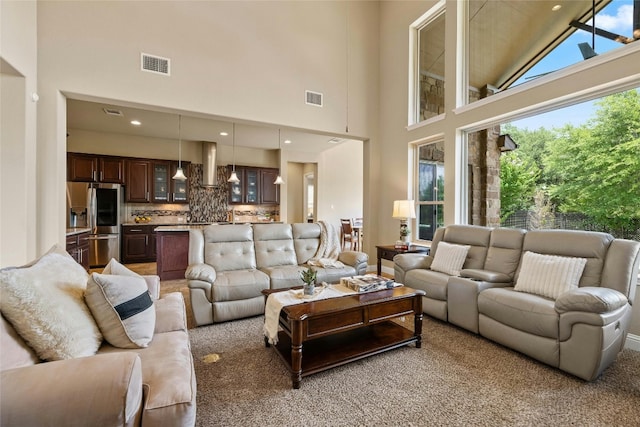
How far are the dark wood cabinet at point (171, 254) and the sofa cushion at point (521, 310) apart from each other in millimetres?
4395

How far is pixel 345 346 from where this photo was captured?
2.30 metres

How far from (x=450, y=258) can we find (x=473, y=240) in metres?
0.37

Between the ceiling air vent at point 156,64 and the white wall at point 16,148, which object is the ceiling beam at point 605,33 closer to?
the ceiling air vent at point 156,64

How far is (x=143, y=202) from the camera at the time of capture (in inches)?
270

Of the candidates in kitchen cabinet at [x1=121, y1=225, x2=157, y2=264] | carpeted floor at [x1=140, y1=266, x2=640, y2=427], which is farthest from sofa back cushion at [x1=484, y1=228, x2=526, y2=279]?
kitchen cabinet at [x1=121, y1=225, x2=157, y2=264]

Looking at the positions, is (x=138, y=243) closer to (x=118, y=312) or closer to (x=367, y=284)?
(x=118, y=312)

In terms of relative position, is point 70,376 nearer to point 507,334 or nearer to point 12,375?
point 12,375

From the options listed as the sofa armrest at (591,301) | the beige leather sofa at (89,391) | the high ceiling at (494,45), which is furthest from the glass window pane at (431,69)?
the beige leather sofa at (89,391)

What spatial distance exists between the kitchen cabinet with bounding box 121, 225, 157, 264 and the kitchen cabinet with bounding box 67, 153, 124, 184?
1.17 metres

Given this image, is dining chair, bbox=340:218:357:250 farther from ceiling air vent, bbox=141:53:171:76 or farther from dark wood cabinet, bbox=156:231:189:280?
ceiling air vent, bbox=141:53:171:76

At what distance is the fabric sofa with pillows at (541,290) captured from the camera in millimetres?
1966

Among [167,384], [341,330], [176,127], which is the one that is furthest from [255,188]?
[167,384]

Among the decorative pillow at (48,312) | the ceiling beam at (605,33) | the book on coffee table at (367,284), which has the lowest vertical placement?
the book on coffee table at (367,284)

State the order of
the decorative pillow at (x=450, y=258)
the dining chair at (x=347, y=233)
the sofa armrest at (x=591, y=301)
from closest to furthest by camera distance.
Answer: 1. the sofa armrest at (x=591, y=301)
2. the decorative pillow at (x=450, y=258)
3. the dining chair at (x=347, y=233)
